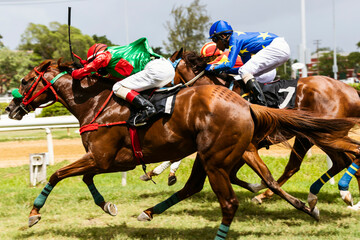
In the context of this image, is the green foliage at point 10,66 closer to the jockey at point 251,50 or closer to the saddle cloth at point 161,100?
the jockey at point 251,50

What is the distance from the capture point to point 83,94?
4.47m

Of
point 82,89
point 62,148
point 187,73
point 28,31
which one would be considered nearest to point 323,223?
point 187,73

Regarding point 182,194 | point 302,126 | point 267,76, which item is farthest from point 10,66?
point 302,126

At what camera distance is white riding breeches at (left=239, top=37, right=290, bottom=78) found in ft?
16.2

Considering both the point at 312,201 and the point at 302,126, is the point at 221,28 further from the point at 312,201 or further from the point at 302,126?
→ the point at 312,201

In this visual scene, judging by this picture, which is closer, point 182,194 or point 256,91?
point 182,194

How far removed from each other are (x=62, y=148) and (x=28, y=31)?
7041cm

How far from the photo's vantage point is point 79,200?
5.89 m

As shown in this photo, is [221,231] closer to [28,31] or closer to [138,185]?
[138,185]

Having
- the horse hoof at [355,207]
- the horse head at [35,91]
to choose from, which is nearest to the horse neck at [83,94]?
the horse head at [35,91]

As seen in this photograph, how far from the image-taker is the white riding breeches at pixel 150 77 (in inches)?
163

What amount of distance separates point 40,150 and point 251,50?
7.29 m

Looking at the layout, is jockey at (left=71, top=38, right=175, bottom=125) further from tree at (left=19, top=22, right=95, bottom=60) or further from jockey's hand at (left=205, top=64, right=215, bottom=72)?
tree at (left=19, top=22, right=95, bottom=60)

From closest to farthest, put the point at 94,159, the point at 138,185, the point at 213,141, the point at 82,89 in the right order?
the point at 213,141
the point at 94,159
the point at 82,89
the point at 138,185
